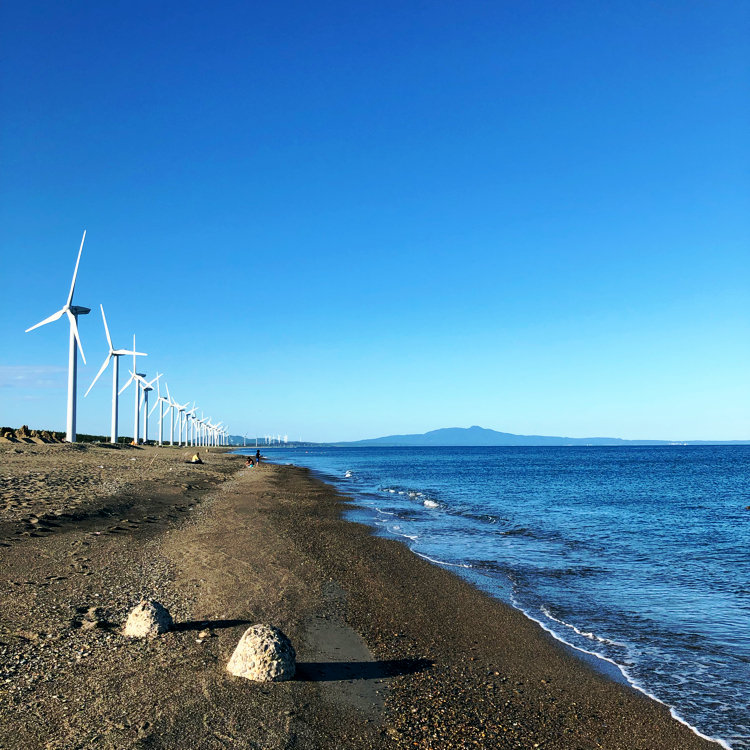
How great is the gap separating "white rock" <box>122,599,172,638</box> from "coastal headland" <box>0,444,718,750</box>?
240mm

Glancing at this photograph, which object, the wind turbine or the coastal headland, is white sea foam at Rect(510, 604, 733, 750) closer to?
the coastal headland

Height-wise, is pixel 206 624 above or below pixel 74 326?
below

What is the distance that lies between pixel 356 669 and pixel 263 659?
1737 mm

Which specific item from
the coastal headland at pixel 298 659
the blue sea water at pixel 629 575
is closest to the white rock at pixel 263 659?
the coastal headland at pixel 298 659

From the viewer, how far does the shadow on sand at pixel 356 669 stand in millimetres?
8867

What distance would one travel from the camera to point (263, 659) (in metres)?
8.37

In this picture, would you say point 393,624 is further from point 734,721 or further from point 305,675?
point 734,721

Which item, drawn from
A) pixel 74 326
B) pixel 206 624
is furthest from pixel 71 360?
pixel 206 624

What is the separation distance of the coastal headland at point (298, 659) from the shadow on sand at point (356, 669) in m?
0.04

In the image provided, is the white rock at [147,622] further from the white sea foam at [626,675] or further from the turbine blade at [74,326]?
the turbine blade at [74,326]

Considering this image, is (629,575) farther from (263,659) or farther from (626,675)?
(263,659)

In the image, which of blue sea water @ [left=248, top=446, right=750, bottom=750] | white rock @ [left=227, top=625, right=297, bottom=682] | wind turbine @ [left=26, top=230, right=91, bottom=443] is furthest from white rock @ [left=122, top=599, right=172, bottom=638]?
wind turbine @ [left=26, top=230, right=91, bottom=443]

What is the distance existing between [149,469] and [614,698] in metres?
41.4

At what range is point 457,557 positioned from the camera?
68.8 ft
